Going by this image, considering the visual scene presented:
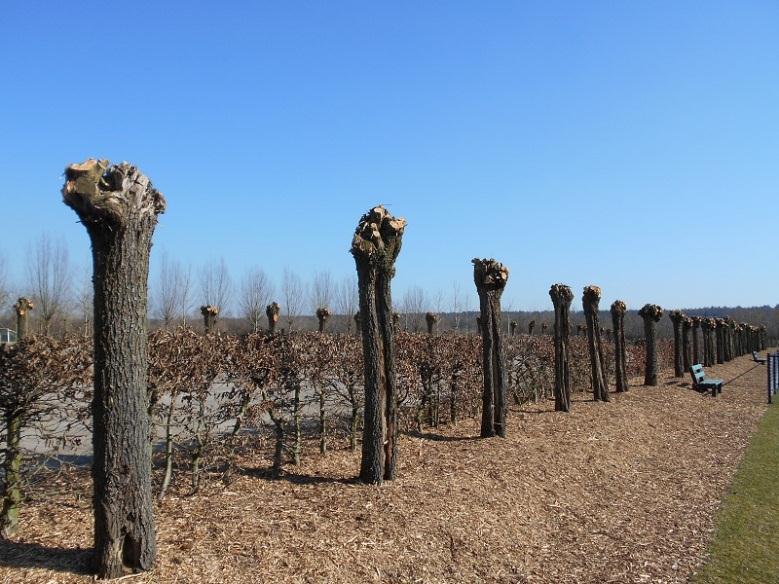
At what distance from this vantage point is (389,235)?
23.1ft

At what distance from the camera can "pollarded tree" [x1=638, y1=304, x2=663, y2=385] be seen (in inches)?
729

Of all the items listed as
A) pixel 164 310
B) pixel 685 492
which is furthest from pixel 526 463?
pixel 164 310

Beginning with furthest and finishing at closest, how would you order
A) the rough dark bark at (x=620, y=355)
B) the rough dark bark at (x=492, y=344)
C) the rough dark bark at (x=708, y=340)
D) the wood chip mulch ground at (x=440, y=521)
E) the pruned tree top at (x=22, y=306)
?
the rough dark bark at (x=708, y=340) < the rough dark bark at (x=620, y=355) < the pruned tree top at (x=22, y=306) < the rough dark bark at (x=492, y=344) < the wood chip mulch ground at (x=440, y=521)

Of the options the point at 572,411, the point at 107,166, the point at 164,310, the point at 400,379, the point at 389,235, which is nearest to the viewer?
the point at 107,166

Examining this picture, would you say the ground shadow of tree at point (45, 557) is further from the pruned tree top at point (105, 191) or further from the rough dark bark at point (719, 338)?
the rough dark bark at point (719, 338)

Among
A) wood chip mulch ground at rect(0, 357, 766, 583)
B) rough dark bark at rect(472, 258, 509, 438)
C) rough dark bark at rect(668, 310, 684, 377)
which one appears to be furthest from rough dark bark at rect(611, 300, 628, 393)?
rough dark bark at rect(472, 258, 509, 438)

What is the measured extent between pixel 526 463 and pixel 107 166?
21.6ft

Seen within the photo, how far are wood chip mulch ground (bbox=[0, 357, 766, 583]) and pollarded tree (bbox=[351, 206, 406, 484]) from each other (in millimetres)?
346

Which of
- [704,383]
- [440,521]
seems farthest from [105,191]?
[704,383]

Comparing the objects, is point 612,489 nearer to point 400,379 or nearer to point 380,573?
point 400,379

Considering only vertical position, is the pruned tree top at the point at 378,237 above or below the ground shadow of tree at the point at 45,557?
above

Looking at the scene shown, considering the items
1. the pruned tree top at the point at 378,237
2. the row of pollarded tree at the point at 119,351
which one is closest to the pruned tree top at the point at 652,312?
the pruned tree top at the point at 378,237

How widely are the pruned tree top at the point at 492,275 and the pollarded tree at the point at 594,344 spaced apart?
5940mm

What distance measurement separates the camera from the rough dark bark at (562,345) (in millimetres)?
12648
